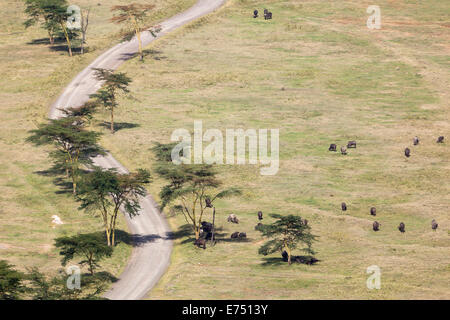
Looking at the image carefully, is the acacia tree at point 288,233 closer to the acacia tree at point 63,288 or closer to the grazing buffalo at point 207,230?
the grazing buffalo at point 207,230

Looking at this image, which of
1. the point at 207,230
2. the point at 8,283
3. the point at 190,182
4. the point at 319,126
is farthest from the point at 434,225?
the point at 8,283

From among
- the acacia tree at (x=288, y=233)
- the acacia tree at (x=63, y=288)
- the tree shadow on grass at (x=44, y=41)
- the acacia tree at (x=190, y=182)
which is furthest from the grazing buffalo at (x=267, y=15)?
the acacia tree at (x=63, y=288)

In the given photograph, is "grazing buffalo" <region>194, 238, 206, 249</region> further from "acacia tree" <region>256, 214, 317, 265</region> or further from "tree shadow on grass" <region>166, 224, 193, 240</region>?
"acacia tree" <region>256, 214, 317, 265</region>

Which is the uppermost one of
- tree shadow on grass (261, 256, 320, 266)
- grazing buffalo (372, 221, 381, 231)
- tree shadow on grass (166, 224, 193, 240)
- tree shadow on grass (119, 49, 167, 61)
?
tree shadow on grass (119, 49, 167, 61)

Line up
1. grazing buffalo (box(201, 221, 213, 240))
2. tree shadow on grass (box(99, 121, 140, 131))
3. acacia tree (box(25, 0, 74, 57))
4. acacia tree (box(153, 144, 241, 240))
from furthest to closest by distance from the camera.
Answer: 1. acacia tree (box(25, 0, 74, 57))
2. tree shadow on grass (box(99, 121, 140, 131))
3. grazing buffalo (box(201, 221, 213, 240))
4. acacia tree (box(153, 144, 241, 240))

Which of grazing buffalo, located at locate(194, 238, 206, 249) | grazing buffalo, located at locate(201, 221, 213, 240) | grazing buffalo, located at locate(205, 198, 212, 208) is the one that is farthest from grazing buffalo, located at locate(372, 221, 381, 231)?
grazing buffalo, located at locate(205, 198, 212, 208)

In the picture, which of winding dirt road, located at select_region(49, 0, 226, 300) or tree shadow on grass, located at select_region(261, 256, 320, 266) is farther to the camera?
tree shadow on grass, located at select_region(261, 256, 320, 266)
